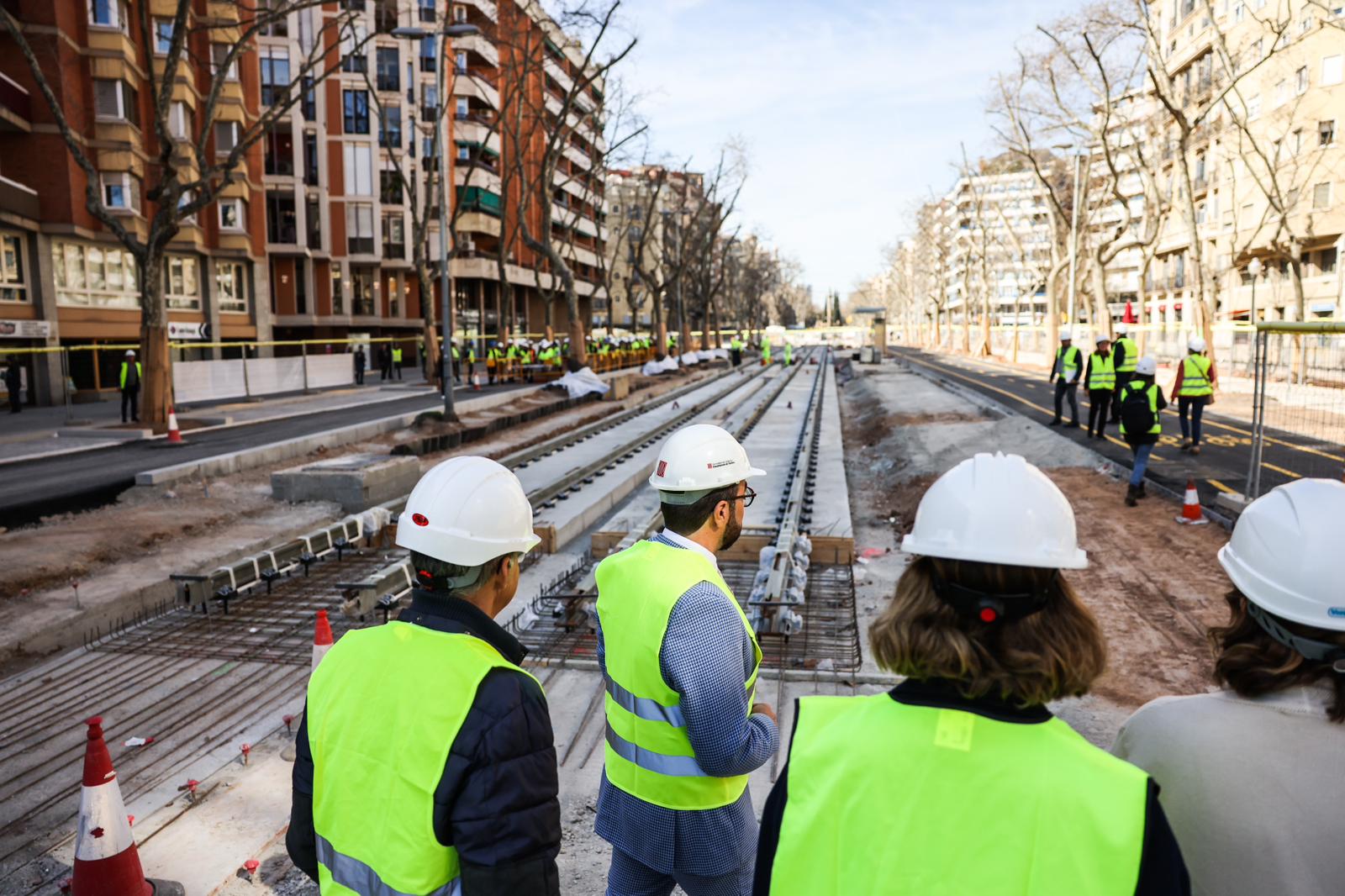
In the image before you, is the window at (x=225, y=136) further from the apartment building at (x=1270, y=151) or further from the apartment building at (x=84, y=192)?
the apartment building at (x=1270, y=151)

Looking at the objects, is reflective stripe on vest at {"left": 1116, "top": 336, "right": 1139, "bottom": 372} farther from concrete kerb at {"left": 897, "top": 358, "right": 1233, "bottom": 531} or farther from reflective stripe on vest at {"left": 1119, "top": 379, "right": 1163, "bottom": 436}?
reflective stripe on vest at {"left": 1119, "top": 379, "right": 1163, "bottom": 436}

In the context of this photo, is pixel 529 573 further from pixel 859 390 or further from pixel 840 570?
pixel 859 390

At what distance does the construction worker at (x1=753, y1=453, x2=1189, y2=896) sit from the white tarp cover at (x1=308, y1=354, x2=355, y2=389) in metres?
31.6

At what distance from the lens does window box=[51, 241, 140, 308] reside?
97.8ft

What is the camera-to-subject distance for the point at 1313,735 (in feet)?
5.84

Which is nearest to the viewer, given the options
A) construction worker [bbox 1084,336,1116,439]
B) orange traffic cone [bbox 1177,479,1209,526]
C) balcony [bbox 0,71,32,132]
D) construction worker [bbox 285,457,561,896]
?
construction worker [bbox 285,457,561,896]

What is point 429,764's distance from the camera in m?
1.98

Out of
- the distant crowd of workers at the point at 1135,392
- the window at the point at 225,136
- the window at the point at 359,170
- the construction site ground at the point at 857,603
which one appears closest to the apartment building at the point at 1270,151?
the distant crowd of workers at the point at 1135,392

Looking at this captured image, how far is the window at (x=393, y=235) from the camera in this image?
5691 cm

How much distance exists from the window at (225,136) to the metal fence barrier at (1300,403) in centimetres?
4016

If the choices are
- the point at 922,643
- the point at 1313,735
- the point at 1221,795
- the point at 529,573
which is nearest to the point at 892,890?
the point at 922,643

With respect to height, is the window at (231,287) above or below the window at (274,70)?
below

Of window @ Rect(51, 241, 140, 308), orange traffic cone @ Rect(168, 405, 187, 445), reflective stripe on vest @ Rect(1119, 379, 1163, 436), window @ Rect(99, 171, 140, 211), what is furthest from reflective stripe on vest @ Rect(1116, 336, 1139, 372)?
window @ Rect(99, 171, 140, 211)

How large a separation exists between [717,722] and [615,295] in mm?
112184
